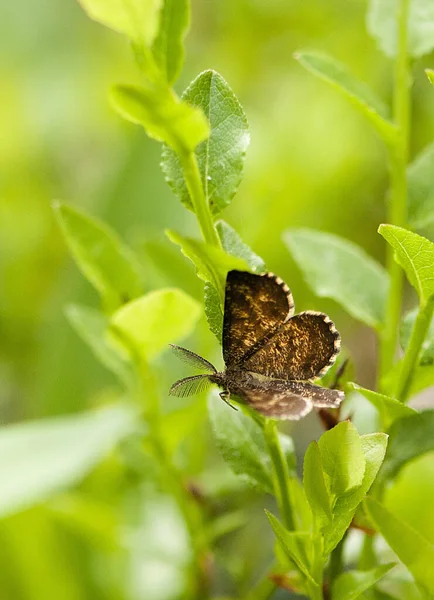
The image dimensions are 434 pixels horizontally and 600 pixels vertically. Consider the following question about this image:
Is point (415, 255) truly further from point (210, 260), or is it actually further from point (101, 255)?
point (101, 255)

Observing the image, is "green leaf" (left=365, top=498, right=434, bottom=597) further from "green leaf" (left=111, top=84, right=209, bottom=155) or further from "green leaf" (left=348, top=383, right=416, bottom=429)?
"green leaf" (left=111, top=84, right=209, bottom=155)

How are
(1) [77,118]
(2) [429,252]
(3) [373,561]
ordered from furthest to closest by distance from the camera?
1. (1) [77,118]
2. (3) [373,561]
3. (2) [429,252]

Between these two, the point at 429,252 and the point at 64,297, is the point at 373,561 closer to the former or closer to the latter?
the point at 429,252

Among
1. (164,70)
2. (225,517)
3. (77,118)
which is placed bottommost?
(225,517)

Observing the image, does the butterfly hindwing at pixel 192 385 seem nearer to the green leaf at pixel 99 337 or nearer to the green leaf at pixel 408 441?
the green leaf at pixel 408 441

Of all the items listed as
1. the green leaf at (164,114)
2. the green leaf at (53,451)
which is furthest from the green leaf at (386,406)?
the green leaf at (53,451)

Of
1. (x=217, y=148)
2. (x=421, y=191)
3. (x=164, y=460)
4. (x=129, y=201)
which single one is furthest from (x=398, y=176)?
(x=129, y=201)

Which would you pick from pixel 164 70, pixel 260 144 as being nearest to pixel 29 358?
pixel 260 144
